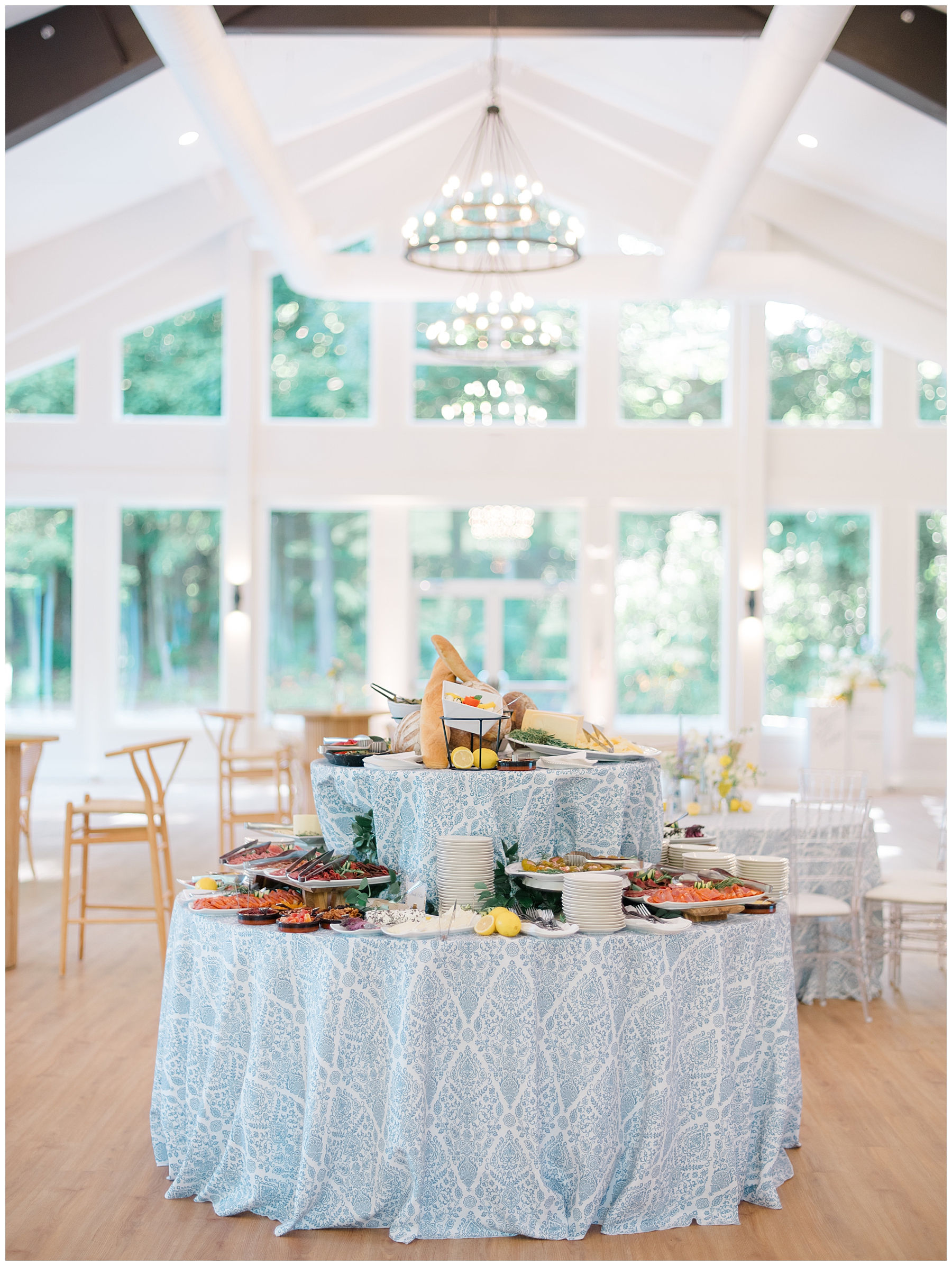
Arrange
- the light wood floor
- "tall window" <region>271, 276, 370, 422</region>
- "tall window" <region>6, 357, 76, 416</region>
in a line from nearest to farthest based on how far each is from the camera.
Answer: the light wood floor < "tall window" <region>6, 357, 76, 416</region> < "tall window" <region>271, 276, 370, 422</region>

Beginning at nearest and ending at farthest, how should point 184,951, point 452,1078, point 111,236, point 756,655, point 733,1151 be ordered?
point 452,1078
point 733,1151
point 184,951
point 111,236
point 756,655

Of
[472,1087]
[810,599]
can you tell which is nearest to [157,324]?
[810,599]

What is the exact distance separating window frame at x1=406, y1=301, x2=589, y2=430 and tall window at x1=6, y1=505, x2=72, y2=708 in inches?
160

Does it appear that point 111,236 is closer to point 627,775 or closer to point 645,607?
point 645,607

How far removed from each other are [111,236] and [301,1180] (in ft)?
35.4

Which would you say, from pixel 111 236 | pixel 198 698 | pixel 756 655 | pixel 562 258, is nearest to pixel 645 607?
pixel 756 655

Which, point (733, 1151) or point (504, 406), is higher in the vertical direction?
point (504, 406)

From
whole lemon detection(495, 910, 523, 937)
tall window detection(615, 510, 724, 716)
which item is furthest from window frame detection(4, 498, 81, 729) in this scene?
whole lemon detection(495, 910, 523, 937)

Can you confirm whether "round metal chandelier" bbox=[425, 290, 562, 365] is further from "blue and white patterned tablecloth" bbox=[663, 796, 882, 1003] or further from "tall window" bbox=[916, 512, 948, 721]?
"tall window" bbox=[916, 512, 948, 721]

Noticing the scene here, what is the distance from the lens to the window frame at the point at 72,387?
12.8 metres

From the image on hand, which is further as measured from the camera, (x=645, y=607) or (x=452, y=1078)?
(x=645, y=607)

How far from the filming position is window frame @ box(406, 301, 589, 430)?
12945 mm

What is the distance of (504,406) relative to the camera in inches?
509

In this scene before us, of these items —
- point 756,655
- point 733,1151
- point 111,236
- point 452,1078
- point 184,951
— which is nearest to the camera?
point 452,1078
